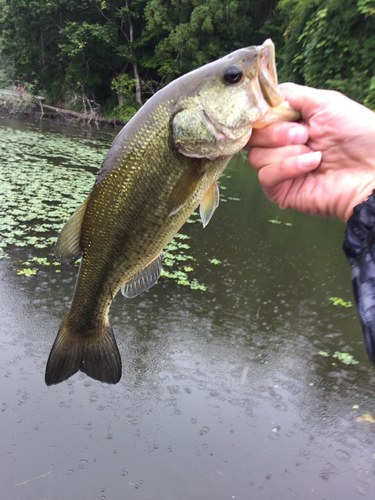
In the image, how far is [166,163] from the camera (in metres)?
1.58

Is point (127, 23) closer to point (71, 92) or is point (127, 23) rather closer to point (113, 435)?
point (71, 92)

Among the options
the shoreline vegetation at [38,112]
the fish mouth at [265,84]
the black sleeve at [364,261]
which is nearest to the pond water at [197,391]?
the black sleeve at [364,261]

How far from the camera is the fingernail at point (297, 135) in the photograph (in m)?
1.63

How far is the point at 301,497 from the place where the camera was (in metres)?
2.53

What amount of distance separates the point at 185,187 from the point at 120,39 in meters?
32.3

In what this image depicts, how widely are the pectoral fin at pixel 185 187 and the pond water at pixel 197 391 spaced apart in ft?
6.63

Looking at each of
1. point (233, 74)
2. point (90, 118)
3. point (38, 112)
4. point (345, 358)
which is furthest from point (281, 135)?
point (38, 112)

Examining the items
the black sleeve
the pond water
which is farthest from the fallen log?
the black sleeve

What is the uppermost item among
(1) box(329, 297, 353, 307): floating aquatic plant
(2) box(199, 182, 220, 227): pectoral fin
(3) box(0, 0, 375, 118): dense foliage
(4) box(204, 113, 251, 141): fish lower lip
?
(3) box(0, 0, 375, 118): dense foliage

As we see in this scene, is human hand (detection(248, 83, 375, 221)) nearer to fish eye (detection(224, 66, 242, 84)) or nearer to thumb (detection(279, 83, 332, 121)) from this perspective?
thumb (detection(279, 83, 332, 121))

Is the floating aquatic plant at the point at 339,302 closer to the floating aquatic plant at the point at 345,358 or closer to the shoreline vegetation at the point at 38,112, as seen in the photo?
the floating aquatic plant at the point at 345,358

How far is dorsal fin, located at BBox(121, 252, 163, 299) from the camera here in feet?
6.07

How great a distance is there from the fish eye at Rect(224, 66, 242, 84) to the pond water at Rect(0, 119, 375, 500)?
8.33 feet

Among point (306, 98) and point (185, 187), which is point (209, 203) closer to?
point (185, 187)
